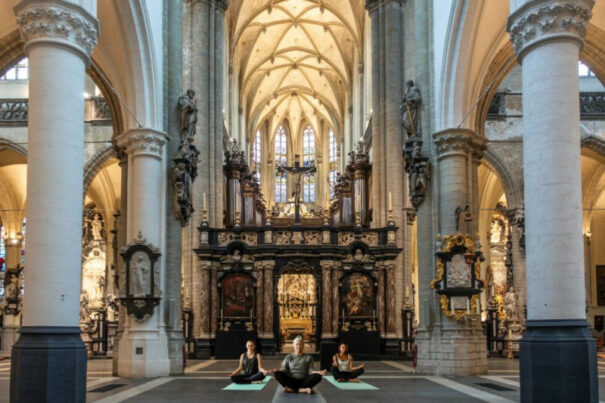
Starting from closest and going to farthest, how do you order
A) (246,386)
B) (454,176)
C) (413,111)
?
(246,386), (454,176), (413,111)

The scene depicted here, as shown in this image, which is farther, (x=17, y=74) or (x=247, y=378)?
(x=17, y=74)

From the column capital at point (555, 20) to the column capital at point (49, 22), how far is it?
6858 mm

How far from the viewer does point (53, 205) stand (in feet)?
36.4

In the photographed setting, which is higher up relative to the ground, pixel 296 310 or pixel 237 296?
pixel 237 296

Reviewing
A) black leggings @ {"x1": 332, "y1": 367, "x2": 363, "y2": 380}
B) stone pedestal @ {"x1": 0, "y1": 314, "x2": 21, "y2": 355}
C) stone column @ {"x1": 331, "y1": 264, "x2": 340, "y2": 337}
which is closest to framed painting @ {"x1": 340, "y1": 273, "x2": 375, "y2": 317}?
stone column @ {"x1": 331, "y1": 264, "x2": 340, "y2": 337}

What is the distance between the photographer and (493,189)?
109 feet

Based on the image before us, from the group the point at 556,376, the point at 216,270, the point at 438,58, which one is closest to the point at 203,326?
the point at 216,270

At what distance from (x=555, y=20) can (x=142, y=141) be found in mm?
10653

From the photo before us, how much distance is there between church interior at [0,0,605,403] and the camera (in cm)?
1080

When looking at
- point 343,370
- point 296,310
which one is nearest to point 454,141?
point 343,370

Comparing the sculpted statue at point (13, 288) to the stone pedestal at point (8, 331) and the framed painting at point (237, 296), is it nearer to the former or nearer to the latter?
the stone pedestal at point (8, 331)

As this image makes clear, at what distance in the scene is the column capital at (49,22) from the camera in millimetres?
11297

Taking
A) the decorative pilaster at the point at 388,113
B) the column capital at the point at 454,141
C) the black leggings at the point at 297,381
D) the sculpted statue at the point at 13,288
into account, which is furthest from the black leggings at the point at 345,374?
the sculpted statue at the point at 13,288

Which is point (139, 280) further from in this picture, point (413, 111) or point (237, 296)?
point (237, 296)
